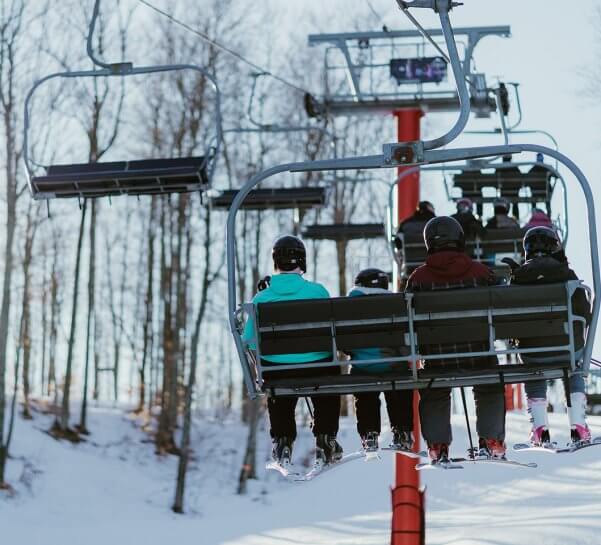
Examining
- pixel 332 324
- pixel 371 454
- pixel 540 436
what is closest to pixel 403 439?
pixel 371 454

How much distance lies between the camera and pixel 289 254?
24.1ft

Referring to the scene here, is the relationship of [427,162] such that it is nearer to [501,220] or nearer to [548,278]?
[548,278]

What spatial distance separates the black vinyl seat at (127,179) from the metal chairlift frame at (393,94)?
6.10 metres

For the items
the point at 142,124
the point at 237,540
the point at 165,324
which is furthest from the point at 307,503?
the point at 142,124

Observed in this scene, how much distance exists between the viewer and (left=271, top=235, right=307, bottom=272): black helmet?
7336mm

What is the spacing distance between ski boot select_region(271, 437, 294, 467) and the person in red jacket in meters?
0.86

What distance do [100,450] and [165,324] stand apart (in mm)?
3948

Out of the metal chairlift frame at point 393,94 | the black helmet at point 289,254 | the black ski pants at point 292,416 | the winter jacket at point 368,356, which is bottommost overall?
the black ski pants at point 292,416

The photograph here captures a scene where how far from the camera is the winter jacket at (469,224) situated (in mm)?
13164

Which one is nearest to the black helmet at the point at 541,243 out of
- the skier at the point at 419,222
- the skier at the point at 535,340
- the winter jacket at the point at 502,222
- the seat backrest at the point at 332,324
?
the skier at the point at 535,340

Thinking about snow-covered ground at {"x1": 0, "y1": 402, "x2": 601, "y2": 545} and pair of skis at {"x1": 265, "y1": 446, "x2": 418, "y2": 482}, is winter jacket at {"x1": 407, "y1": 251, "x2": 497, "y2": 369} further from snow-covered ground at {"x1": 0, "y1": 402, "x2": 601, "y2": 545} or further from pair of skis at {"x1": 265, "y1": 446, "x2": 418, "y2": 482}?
snow-covered ground at {"x1": 0, "y1": 402, "x2": 601, "y2": 545}

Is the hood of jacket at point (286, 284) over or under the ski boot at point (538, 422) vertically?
over

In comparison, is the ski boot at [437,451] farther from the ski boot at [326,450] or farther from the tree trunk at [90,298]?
the tree trunk at [90,298]

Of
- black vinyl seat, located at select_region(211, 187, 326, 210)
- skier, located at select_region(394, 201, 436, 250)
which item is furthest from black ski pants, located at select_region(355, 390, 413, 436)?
black vinyl seat, located at select_region(211, 187, 326, 210)
